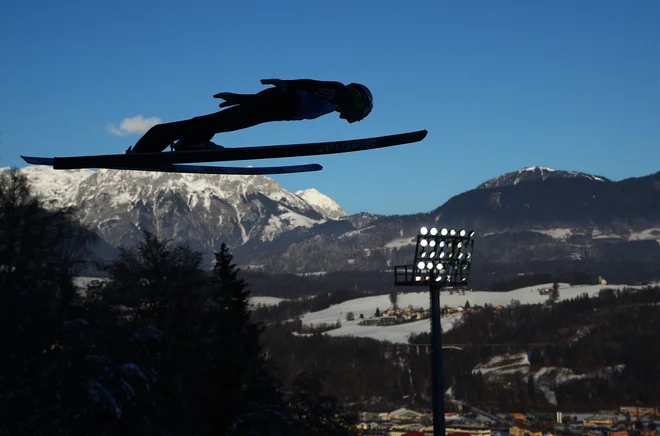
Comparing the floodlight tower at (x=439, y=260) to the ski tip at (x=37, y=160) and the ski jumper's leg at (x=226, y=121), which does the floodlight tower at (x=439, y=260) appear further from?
the ski jumper's leg at (x=226, y=121)

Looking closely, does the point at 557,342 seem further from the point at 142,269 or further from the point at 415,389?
the point at 142,269

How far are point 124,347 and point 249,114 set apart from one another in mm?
15191

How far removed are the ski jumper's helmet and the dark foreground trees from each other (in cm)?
1177

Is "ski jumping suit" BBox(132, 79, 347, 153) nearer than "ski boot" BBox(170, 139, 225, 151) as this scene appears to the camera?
Yes

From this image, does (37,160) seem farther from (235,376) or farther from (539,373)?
(539,373)

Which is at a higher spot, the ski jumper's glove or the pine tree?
the ski jumper's glove

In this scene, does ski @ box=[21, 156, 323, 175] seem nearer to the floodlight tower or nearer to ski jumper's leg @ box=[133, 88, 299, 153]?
ski jumper's leg @ box=[133, 88, 299, 153]

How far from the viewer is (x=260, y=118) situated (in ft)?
27.8

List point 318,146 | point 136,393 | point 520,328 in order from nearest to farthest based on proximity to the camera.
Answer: point 318,146, point 136,393, point 520,328

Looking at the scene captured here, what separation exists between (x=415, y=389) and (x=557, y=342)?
1719 inches

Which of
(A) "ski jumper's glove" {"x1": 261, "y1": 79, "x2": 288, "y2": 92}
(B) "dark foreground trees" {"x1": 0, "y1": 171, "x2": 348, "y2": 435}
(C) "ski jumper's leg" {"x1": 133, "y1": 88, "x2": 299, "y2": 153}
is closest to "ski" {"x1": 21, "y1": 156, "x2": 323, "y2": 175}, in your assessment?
(C) "ski jumper's leg" {"x1": 133, "y1": 88, "x2": 299, "y2": 153}

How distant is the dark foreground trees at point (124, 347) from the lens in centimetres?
1858

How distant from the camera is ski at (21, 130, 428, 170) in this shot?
8.75 meters

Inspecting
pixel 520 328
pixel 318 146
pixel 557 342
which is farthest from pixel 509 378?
pixel 318 146
